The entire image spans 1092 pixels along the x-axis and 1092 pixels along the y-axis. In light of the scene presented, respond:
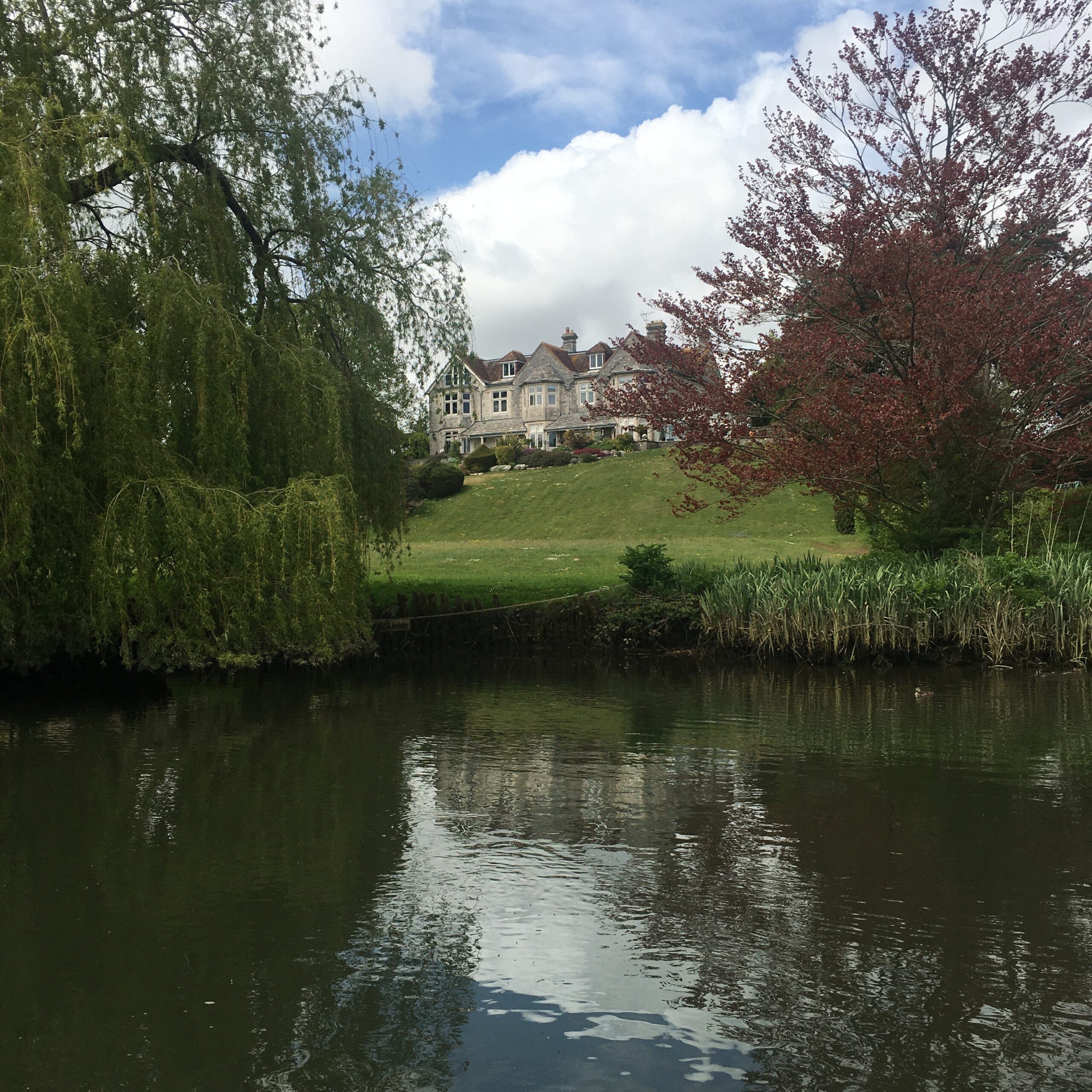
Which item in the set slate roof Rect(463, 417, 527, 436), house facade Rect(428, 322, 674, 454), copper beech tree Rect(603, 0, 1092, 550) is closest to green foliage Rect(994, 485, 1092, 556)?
copper beech tree Rect(603, 0, 1092, 550)

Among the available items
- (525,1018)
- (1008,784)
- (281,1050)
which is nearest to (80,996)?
(281,1050)

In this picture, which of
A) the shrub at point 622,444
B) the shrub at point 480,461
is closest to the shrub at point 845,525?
the shrub at point 622,444

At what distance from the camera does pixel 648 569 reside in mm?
19141

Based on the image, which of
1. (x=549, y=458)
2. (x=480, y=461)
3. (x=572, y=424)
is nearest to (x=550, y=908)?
(x=549, y=458)

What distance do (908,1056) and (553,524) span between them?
36.2 meters

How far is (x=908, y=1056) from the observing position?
459 cm

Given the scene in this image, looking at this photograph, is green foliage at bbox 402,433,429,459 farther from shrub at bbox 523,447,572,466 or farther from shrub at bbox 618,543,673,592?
shrub at bbox 523,447,572,466

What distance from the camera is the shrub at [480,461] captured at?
→ 57.6m

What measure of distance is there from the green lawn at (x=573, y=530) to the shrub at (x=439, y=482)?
0.45 m

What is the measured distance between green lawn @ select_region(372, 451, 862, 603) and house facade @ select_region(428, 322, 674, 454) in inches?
838

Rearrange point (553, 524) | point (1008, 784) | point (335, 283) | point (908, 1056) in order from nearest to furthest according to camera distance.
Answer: point (908, 1056) → point (1008, 784) → point (335, 283) → point (553, 524)

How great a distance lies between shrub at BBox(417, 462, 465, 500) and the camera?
47.5 m

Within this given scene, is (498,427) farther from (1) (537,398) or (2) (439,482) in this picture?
(2) (439,482)

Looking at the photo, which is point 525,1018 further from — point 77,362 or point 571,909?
point 77,362
